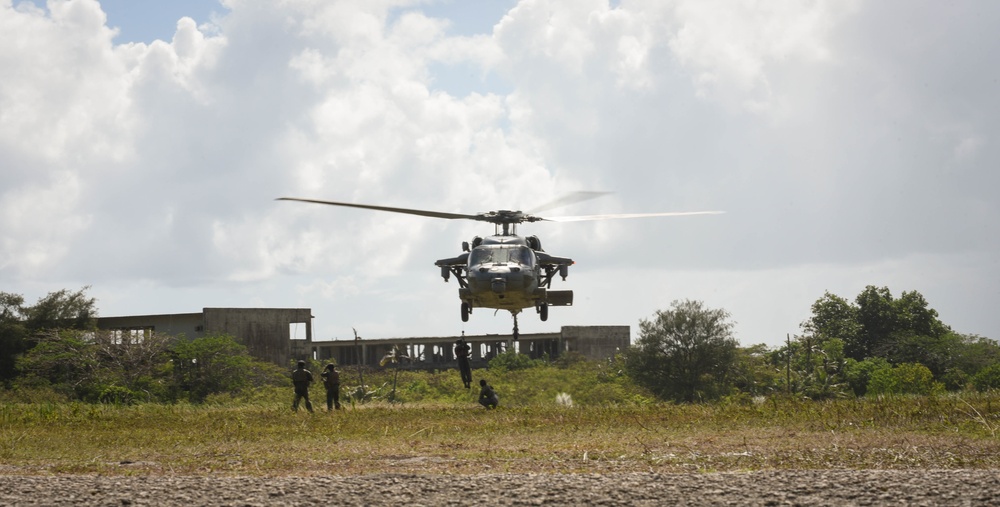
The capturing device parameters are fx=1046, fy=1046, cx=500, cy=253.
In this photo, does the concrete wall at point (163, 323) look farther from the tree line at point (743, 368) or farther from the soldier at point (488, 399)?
the soldier at point (488, 399)

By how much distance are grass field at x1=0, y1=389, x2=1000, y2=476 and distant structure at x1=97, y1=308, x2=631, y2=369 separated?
67.9 feet

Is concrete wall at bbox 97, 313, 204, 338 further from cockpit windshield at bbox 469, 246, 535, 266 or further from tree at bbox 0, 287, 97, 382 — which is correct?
cockpit windshield at bbox 469, 246, 535, 266

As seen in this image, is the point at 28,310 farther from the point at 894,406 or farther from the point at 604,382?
the point at 894,406

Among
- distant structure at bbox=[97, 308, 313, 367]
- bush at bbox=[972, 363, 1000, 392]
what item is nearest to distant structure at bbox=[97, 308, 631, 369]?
distant structure at bbox=[97, 308, 313, 367]

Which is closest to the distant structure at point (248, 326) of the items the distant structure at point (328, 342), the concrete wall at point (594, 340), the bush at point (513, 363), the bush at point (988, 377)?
the distant structure at point (328, 342)

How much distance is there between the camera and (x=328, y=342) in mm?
67688

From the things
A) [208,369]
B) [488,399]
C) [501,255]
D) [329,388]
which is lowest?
[488,399]

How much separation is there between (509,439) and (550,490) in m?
7.66

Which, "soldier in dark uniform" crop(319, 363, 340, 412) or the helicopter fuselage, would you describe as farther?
"soldier in dark uniform" crop(319, 363, 340, 412)

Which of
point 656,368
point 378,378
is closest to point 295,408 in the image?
point 378,378

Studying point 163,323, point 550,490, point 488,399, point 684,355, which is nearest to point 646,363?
point 684,355

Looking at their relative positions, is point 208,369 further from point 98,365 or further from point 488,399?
point 488,399

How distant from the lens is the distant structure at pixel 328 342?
178ft

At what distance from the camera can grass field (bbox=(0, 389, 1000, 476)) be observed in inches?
522
